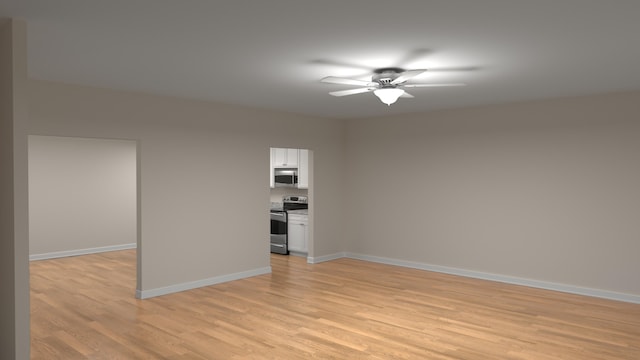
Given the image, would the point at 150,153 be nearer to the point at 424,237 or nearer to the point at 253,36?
the point at 253,36

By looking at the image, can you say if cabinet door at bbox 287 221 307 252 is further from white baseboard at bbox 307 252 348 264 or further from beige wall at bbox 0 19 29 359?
beige wall at bbox 0 19 29 359

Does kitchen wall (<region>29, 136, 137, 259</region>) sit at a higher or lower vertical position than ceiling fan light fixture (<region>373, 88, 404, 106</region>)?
lower

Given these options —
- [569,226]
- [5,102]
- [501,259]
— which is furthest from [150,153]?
[569,226]

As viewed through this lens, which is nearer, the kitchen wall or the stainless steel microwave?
the kitchen wall

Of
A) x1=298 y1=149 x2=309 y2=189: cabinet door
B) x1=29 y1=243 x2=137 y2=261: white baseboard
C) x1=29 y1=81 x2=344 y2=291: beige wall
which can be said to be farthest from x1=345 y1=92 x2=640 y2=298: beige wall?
x1=29 y1=243 x2=137 y2=261: white baseboard

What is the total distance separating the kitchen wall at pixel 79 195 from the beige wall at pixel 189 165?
11.6ft

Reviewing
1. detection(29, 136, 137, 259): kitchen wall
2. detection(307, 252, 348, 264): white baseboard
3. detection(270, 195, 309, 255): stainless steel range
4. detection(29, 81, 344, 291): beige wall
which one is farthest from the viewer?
detection(270, 195, 309, 255): stainless steel range

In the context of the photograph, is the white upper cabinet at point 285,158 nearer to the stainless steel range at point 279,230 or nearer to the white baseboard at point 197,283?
the stainless steel range at point 279,230

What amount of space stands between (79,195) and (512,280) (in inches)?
283

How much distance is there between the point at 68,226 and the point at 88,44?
5.86 metres

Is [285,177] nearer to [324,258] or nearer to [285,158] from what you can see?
[285,158]

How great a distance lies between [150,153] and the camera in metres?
5.51

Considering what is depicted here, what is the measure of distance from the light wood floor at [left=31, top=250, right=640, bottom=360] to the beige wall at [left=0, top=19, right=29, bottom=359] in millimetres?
1059

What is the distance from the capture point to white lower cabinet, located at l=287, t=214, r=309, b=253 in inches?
316
